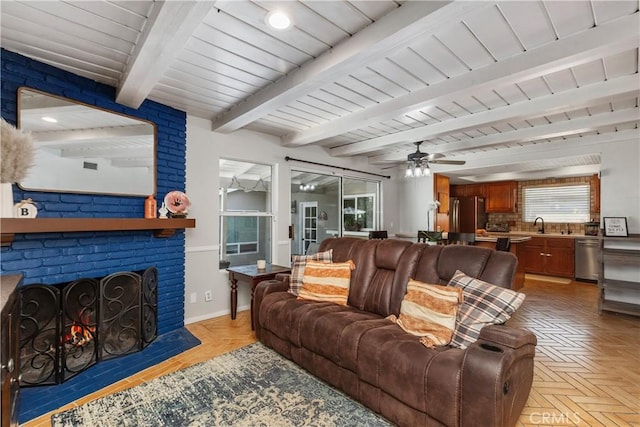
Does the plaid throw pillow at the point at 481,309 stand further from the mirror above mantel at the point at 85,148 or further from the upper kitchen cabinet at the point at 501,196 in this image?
the upper kitchen cabinet at the point at 501,196

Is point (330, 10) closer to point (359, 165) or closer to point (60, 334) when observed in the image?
point (60, 334)

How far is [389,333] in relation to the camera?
1.95 m

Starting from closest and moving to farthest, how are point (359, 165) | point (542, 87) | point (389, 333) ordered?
point (389, 333)
point (542, 87)
point (359, 165)

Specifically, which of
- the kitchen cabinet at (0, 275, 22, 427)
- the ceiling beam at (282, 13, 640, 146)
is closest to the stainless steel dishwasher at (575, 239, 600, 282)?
the ceiling beam at (282, 13, 640, 146)

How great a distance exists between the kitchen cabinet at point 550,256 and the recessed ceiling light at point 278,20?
6565mm

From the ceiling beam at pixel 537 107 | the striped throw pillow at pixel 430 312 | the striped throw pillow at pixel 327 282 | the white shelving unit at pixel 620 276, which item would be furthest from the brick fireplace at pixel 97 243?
the white shelving unit at pixel 620 276

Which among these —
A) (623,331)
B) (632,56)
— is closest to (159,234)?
(632,56)

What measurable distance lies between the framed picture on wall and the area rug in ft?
13.5

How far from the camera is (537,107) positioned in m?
2.86

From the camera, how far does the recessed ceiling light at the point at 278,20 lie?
5.44 feet

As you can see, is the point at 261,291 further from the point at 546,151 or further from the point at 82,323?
the point at 546,151

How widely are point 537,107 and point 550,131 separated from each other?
103 cm

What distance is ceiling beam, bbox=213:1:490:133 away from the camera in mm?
1517

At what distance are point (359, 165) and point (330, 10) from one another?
4.16 m
